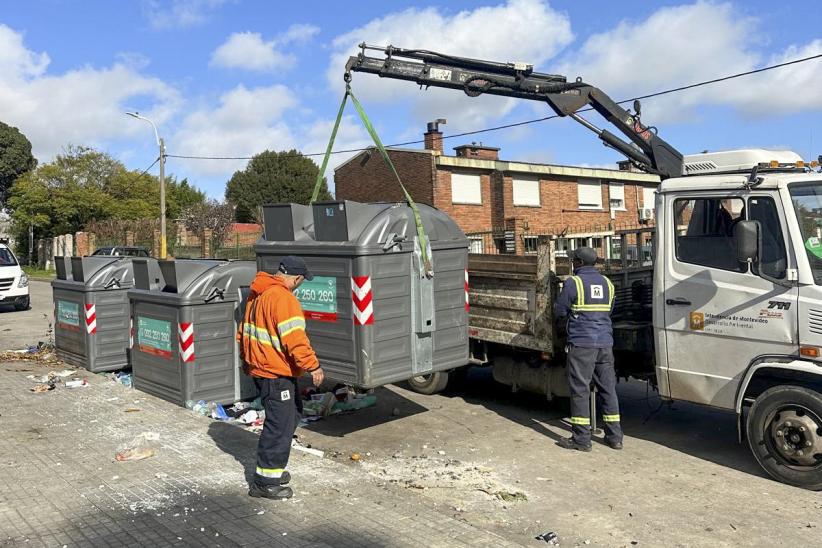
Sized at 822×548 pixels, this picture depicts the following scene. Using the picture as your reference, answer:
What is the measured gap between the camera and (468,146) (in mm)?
29953

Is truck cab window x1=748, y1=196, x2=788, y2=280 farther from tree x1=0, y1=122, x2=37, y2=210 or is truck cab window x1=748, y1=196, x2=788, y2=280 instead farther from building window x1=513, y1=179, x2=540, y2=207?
tree x1=0, y1=122, x2=37, y2=210

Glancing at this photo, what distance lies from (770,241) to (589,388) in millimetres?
2067

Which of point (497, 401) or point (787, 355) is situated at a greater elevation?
point (787, 355)

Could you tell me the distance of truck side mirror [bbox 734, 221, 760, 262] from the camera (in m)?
5.12

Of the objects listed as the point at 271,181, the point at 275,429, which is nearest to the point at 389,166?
the point at 275,429

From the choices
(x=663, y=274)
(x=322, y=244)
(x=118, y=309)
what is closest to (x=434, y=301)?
(x=322, y=244)

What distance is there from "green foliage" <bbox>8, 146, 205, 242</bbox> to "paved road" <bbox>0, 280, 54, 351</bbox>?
18.3m

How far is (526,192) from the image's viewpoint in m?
28.5

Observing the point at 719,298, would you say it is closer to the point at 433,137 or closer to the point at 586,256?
the point at 586,256

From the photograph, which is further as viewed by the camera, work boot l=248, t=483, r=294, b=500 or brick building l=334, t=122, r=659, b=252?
brick building l=334, t=122, r=659, b=252

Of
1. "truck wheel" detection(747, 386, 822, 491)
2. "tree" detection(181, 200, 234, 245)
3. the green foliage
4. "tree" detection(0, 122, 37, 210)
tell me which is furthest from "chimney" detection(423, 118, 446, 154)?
"tree" detection(0, 122, 37, 210)

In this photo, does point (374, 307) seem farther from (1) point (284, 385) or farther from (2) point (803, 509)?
(2) point (803, 509)

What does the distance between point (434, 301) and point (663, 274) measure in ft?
7.01

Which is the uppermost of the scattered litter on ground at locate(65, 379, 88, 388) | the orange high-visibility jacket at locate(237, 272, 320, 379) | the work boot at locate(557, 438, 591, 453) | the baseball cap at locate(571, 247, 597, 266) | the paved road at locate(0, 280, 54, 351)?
the baseball cap at locate(571, 247, 597, 266)
